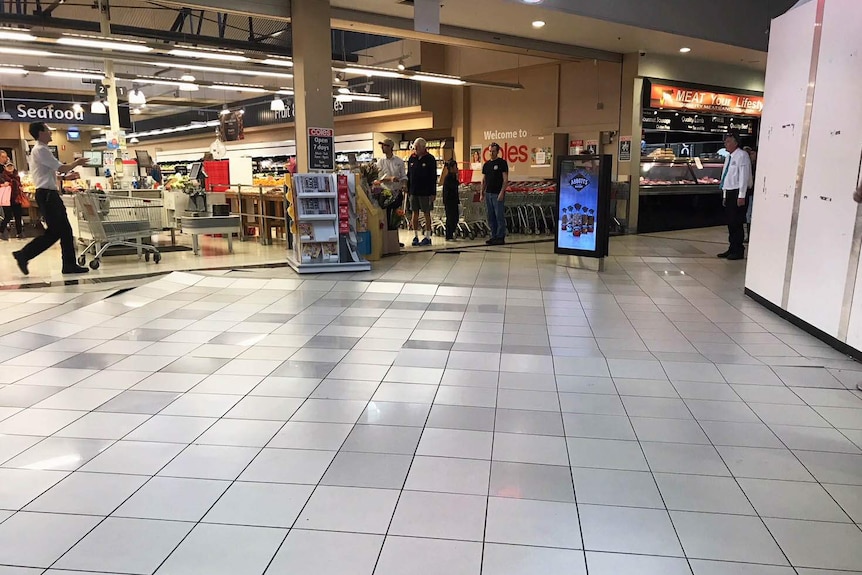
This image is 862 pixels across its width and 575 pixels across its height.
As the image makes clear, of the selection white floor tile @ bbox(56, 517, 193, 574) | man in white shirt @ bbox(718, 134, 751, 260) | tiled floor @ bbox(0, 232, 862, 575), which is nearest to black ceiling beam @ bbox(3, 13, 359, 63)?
man in white shirt @ bbox(718, 134, 751, 260)

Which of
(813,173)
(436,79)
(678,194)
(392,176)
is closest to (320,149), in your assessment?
(392,176)

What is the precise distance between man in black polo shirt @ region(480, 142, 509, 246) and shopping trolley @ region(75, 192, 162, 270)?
5.10 meters

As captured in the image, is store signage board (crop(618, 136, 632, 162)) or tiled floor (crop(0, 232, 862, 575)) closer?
tiled floor (crop(0, 232, 862, 575))

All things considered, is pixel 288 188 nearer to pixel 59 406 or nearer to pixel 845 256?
pixel 59 406

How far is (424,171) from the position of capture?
31.7 ft

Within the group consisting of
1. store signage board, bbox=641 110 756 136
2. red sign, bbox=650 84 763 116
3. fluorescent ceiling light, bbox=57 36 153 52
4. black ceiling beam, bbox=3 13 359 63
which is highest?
black ceiling beam, bbox=3 13 359 63

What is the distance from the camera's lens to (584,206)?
7719 mm

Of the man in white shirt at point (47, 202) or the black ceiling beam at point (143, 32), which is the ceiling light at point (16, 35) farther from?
the black ceiling beam at point (143, 32)

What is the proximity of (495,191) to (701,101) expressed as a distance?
5.87 m

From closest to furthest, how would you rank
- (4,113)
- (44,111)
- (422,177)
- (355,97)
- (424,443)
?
(424,443) → (422,177) → (355,97) → (4,113) → (44,111)

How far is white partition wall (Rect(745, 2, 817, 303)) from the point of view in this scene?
527 centimetres

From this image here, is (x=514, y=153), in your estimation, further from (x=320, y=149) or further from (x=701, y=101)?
(x=320, y=149)

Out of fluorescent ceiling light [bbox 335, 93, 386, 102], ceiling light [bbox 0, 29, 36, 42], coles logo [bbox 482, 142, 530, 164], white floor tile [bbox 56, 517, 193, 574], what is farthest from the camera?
coles logo [bbox 482, 142, 530, 164]

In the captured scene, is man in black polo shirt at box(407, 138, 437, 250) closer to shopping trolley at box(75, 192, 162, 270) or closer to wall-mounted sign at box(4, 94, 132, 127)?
shopping trolley at box(75, 192, 162, 270)
